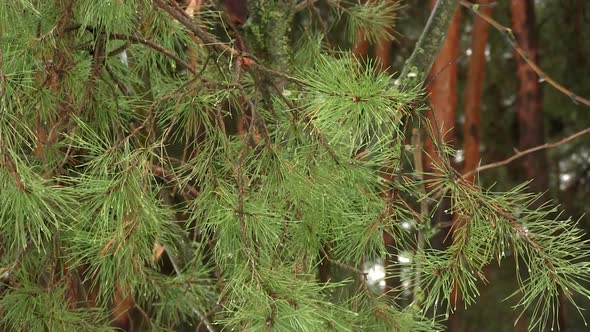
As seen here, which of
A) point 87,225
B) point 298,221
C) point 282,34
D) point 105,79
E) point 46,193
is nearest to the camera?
point 46,193

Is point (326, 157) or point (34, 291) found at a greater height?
point (326, 157)

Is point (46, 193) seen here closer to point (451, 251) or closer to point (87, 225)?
point (87, 225)

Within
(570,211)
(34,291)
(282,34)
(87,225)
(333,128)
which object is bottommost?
(570,211)

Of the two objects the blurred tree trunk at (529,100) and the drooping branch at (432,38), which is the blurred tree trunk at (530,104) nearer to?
the blurred tree trunk at (529,100)

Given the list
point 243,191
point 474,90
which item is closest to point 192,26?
point 243,191

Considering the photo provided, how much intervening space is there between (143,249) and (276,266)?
0.52ft

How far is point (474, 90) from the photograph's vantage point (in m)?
3.30

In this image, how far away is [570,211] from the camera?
365cm

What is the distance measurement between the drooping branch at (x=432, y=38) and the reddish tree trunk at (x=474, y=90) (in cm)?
174

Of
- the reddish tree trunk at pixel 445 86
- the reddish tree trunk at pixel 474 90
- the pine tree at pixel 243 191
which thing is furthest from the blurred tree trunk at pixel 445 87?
the pine tree at pixel 243 191

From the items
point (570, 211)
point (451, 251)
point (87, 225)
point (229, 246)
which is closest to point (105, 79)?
point (87, 225)

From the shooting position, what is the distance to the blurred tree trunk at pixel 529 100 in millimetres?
3168

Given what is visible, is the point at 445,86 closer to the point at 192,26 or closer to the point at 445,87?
the point at 445,87

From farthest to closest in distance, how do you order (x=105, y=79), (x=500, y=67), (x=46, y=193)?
(x=500, y=67)
(x=105, y=79)
(x=46, y=193)
